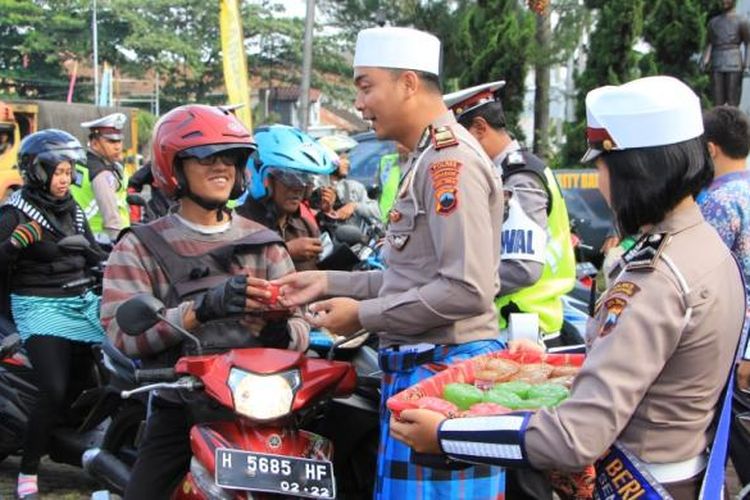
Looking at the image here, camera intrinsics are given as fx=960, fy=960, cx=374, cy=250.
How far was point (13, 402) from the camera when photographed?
17.0 ft

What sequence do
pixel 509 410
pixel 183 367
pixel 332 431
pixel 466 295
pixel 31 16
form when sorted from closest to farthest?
pixel 509 410, pixel 466 295, pixel 183 367, pixel 332 431, pixel 31 16

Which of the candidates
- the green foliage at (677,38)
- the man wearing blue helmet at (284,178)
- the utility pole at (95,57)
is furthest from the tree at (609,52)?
the utility pole at (95,57)

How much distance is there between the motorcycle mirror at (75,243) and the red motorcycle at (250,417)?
2007 mm

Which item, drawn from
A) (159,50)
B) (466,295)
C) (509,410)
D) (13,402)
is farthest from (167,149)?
(159,50)

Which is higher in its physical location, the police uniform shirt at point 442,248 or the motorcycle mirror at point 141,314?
the police uniform shirt at point 442,248

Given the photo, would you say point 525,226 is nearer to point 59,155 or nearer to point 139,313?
point 139,313

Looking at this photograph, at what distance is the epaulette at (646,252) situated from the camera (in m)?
2.05

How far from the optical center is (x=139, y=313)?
9.51 ft

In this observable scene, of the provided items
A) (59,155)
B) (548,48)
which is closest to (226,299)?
(59,155)

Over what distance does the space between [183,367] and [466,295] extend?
938mm

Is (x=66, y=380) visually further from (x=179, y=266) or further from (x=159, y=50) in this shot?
(x=159, y=50)

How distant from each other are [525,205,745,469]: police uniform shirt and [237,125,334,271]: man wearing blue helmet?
2.73m

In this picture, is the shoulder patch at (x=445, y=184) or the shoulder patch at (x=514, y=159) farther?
the shoulder patch at (x=514, y=159)

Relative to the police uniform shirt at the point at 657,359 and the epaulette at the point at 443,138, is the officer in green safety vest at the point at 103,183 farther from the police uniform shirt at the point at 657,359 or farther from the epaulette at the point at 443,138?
the police uniform shirt at the point at 657,359
